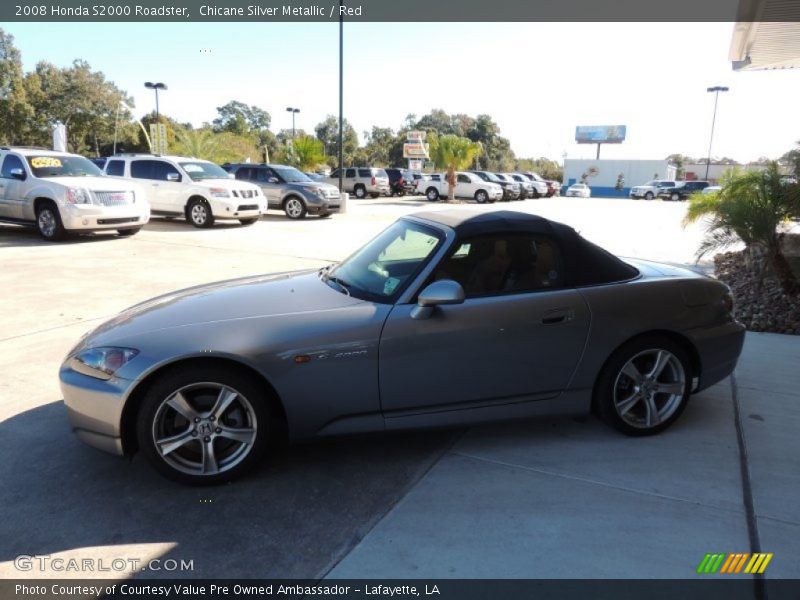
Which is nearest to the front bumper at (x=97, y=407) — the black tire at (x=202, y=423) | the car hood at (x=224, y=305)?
the black tire at (x=202, y=423)

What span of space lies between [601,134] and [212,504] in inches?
4118

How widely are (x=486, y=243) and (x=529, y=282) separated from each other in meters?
0.35

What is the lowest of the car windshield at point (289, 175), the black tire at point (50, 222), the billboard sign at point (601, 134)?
the black tire at point (50, 222)

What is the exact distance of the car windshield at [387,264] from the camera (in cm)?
348

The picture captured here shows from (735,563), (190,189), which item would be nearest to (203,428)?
(735,563)

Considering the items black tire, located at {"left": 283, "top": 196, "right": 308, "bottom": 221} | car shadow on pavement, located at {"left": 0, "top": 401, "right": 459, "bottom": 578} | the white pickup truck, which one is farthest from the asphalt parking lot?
the white pickup truck

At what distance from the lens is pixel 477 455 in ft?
11.5

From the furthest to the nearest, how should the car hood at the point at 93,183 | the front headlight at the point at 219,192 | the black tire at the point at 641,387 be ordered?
the front headlight at the point at 219,192 → the car hood at the point at 93,183 → the black tire at the point at 641,387

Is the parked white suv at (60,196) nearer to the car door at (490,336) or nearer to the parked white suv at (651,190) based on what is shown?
the car door at (490,336)

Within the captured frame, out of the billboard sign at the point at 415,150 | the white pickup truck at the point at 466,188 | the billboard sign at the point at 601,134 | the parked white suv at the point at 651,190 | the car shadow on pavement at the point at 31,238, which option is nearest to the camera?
the car shadow on pavement at the point at 31,238

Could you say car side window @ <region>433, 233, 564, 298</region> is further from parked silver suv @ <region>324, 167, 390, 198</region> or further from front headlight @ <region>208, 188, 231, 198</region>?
parked silver suv @ <region>324, 167, 390, 198</region>

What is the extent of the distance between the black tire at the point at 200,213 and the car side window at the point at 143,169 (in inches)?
58.2

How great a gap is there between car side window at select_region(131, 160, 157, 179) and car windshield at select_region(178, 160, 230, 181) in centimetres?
83

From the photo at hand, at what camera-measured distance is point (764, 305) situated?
7.40 meters
